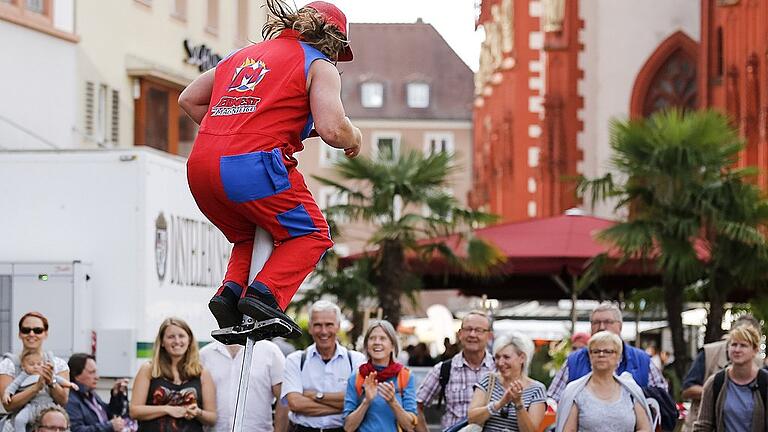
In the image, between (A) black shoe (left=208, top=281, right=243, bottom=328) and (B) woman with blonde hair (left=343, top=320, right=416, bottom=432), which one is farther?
(B) woman with blonde hair (left=343, top=320, right=416, bottom=432)

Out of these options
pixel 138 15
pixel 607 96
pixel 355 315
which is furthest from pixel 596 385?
pixel 607 96

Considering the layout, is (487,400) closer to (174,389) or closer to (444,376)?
(444,376)

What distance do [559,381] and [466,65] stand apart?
8078 centimetres

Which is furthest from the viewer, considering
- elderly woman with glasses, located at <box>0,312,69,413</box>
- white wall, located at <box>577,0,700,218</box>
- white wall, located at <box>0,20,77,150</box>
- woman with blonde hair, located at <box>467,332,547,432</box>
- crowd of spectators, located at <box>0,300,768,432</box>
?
white wall, located at <box>577,0,700,218</box>

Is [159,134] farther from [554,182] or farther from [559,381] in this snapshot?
[554,182]

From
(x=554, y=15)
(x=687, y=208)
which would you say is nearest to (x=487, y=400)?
(x=687, y=208)

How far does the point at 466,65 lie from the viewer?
304 ft

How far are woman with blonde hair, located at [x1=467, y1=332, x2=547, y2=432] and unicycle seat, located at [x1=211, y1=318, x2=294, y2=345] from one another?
4.70 meters

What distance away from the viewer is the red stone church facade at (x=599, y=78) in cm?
3703

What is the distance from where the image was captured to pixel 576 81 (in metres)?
50.4

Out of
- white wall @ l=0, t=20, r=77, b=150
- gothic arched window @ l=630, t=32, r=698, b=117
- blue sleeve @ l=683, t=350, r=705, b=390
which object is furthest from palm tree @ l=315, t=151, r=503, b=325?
gothic arched window @ l=630, t=32, r=698, b=117

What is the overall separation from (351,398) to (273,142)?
5.17 meters

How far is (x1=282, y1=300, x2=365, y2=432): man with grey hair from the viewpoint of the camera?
1197 centimetres

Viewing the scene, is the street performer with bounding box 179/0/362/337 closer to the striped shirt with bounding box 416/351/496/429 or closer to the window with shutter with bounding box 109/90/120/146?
the striped shirt with bounding box 416/351/496/429
